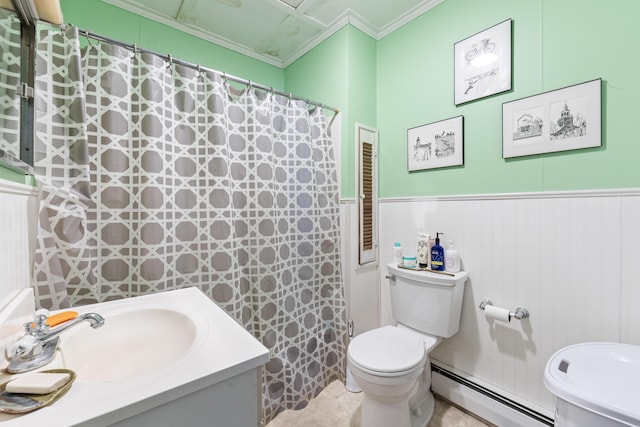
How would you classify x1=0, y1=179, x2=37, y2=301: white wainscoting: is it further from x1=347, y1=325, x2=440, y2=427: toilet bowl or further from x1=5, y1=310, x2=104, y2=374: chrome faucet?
x1=347, y1=325, x2=440, y2=427: toilet bowl

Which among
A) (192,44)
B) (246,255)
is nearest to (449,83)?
(246,255)

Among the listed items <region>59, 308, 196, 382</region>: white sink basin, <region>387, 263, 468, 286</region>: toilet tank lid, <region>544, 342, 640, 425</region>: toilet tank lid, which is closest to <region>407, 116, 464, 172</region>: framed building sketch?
<region>387, 263, 468, 286</region>: toilet tank lid

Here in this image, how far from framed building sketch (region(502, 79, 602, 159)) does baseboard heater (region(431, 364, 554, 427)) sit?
1.20 metres

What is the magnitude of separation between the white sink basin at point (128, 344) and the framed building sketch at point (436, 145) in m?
1.48

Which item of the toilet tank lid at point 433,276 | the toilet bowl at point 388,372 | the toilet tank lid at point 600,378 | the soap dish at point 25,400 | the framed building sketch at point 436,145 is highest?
the framed building sketch at point 436,145

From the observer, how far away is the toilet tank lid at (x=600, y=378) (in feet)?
2.40

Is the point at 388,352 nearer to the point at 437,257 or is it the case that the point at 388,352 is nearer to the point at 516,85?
the point at 437,257

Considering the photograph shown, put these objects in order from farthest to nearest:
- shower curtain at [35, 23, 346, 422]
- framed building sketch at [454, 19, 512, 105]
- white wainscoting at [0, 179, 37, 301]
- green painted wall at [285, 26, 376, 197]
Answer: green painted wall at [285, 26, 376, 197] → framed building sketch at [454, 19, 512, 105] → shower curtain at [35, 23, 346, 422] → white wainscoting at [0, 179, 37, 301]

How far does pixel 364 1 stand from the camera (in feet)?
5.33

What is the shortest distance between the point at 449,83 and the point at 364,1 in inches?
28.5

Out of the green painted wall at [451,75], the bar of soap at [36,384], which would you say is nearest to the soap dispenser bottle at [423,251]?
the green painted wall at [451,75]

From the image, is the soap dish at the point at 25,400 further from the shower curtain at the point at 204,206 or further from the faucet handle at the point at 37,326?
the shower curtain at the point at 204,206

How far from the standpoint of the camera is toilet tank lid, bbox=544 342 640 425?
0.73 meters

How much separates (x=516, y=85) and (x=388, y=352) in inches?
55.8
